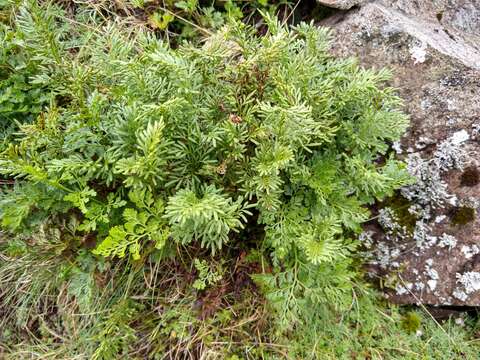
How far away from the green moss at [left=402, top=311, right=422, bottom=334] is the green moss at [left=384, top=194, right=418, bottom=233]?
2.07 ft

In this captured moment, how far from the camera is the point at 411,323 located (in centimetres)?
300

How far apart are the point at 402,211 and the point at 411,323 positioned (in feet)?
2.67

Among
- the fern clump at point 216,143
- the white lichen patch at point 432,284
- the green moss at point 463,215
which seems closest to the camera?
the fern clump at point 216,143

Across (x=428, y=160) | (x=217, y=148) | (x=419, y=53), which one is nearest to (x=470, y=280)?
(x=428, y=160)

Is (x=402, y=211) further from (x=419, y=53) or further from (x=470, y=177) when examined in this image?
(x=419, y=53)

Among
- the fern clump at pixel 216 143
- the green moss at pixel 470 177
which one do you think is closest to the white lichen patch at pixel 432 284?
the green moss at pixel 470 177

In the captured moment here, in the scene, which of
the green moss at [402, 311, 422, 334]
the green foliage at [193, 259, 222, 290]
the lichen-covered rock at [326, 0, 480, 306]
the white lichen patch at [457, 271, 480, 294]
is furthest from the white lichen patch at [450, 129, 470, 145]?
the green foliage at [193, 259, 222, 290]

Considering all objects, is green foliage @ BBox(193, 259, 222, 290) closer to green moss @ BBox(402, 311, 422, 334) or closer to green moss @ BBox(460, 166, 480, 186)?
green moss @ BBox(402, 311, 422, 334)

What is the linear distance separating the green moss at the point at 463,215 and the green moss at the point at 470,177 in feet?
0.56

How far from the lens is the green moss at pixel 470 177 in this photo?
2.79 m

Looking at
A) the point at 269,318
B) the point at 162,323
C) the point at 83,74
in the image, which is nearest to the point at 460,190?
the point at 269,318

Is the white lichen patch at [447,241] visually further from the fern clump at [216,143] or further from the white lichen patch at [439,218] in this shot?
the fern clump at [216,143]

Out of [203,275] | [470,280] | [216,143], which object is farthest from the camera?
[470,280]

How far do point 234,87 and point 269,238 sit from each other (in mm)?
923
